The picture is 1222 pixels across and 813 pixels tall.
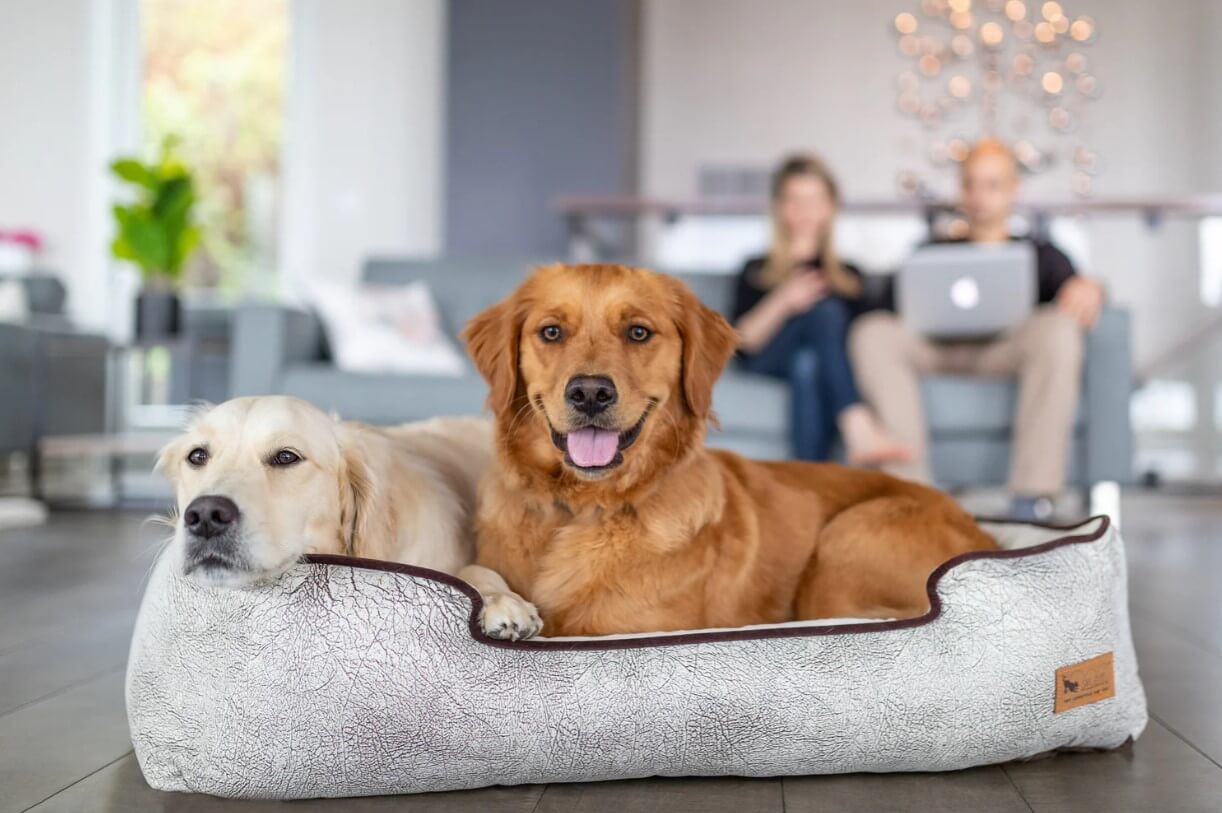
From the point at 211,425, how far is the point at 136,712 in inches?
16.0

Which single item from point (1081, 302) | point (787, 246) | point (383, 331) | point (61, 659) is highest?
point (787, 246)

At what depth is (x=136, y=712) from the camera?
1.48 m

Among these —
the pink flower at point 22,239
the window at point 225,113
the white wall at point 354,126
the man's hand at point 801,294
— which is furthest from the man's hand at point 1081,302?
→ the pink flower at point 22,239

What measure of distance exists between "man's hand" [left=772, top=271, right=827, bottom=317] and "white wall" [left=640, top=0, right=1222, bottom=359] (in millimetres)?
6685

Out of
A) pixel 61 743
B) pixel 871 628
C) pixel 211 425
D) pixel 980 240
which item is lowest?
pixel 61 743

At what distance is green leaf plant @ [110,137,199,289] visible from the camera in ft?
17.5

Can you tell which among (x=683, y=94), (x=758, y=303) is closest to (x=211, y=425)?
(x=758, y=303)

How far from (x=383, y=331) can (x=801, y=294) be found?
1682mm

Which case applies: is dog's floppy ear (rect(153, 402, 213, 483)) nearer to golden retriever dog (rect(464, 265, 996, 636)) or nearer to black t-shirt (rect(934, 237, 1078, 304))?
golden retriever dog (rect(464, 265, 996, 636))

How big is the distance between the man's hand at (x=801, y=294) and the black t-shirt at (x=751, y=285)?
22cm

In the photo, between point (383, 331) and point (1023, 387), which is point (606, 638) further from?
point (383, 331)

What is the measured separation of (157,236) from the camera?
5355mm

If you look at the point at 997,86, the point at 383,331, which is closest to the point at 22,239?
the point at 383,331

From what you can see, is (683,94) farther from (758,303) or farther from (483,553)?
(483,553)
